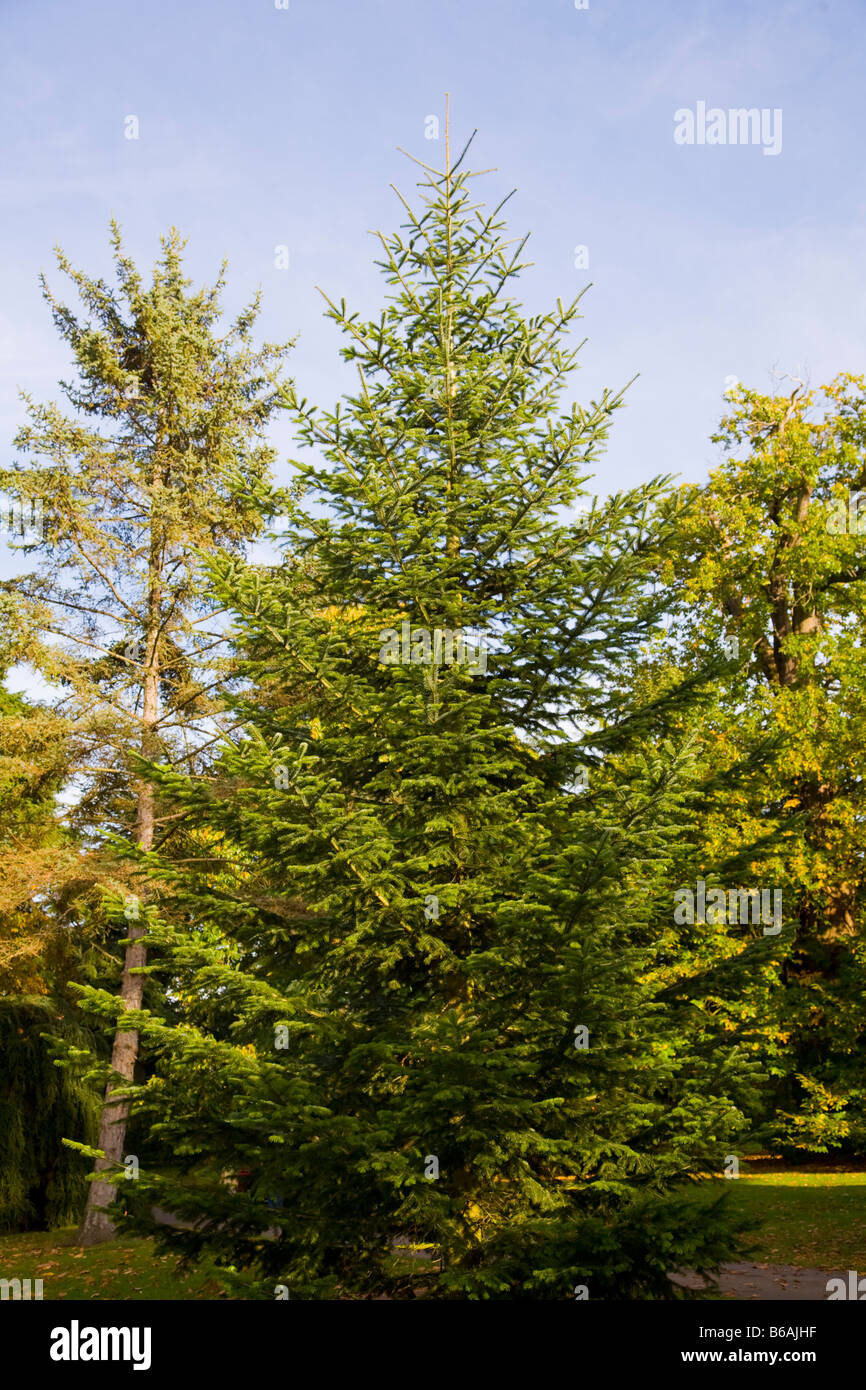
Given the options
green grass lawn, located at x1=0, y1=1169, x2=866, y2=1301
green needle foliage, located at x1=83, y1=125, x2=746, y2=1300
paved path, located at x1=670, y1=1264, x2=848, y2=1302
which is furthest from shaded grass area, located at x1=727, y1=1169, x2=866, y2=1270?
green needle foliage, located at x1=83, y1=125, x2=746, y2=1300

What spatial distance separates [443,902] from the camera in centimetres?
A: 726

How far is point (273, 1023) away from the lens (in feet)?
23.2

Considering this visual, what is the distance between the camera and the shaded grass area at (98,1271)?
1236 centimetres

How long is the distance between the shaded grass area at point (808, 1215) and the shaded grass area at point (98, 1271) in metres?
7.09

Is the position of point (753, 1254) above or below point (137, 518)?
below

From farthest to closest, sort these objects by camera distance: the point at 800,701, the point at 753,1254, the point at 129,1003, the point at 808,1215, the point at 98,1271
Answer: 1. the point at 800,701
2. the point at 129,1003
3. the point at 808,1215
4. the point at 98,1271
5. the point at 753,1254

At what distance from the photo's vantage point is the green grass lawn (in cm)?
1270

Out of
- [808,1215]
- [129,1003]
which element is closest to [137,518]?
[129,1003]

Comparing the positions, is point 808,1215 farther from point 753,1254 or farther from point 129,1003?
point 129,1003

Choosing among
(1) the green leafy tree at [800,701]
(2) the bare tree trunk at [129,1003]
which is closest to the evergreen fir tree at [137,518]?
(2) the bare tree trunk at [129,1003]

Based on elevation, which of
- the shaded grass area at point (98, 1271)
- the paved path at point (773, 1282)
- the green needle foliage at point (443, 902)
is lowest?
the shaded grass area at point (98, 1271)

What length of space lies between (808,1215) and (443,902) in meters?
12.5

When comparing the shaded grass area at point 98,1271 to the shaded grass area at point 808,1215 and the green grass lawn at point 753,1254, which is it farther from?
the shaded grass area at point 808,1215

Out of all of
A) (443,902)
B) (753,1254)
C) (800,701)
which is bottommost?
(753,1254)
